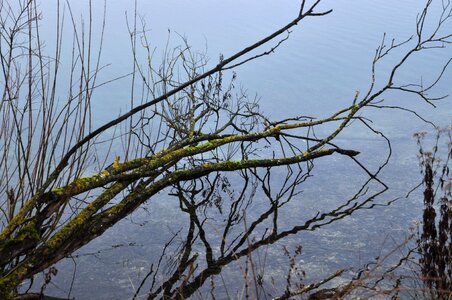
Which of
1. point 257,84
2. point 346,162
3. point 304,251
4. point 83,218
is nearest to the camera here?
point 83,218

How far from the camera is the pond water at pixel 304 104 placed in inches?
213

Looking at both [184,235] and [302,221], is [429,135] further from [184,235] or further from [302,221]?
[184,235]

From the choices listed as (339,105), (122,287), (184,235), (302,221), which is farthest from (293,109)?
(122,287)

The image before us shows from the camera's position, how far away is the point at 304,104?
971 cm

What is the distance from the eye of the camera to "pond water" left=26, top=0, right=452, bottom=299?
541cm

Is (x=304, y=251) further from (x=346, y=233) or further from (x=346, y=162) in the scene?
(x=346, y=162)

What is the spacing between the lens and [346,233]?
589 centimetres

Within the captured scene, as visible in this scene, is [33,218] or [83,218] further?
[83,218]

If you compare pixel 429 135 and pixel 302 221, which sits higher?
pixel 429 135

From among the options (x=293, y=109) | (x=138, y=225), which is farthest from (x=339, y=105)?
(x=138, y=225)

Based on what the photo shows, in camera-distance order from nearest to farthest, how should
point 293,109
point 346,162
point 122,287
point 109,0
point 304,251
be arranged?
point 122,287, point 304,251, point 346,162, point 293,109, point 109,0

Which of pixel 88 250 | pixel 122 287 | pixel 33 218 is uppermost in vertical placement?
pixel 88 250

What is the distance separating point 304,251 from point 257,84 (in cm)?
513

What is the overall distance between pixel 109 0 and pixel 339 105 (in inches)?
329
